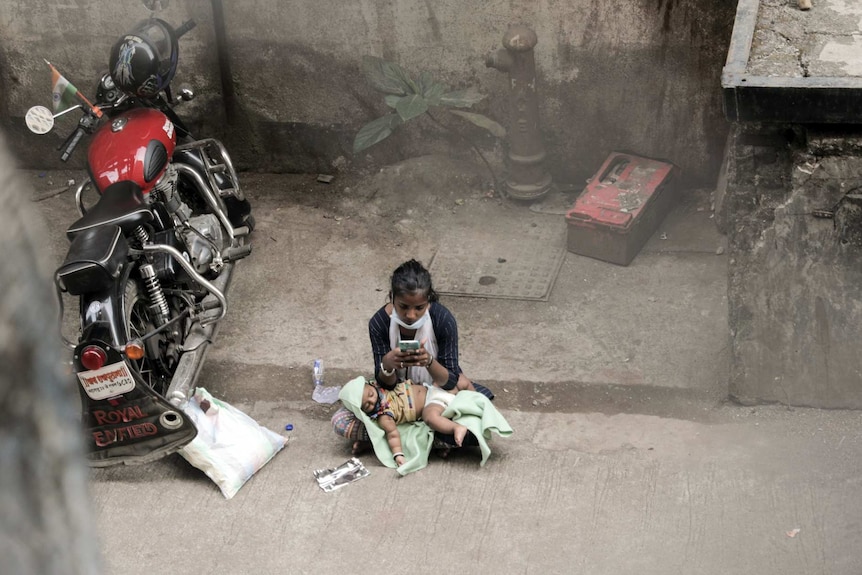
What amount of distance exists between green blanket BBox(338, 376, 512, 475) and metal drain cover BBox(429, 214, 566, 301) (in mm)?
1427

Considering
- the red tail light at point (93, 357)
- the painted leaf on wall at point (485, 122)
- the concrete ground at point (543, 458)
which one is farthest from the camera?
the painted leaf on wall at point (485, 122)

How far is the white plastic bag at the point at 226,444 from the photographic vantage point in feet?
13.5

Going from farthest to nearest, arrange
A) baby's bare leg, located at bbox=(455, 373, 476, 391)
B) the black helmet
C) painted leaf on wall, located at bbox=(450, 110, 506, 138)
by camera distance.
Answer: painted leaf on wall, located at bbox=(450, 110, 506, 138) → the black helmet → baby's bare leg, located at bbox=(455, 373, 476, 391)

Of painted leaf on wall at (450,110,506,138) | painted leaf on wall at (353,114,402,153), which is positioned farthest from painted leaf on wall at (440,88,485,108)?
painted leaf on wall at (353,114,402,153)

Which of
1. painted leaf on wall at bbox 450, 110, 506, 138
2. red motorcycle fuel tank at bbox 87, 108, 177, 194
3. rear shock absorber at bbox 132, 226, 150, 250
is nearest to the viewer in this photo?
rear shock absorber at bbox 132, 226, 150, 250

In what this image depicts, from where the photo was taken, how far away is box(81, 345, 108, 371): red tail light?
3.88 m

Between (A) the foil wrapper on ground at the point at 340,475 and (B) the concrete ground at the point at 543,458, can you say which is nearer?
(B) the concrete ground at the point at 543,458

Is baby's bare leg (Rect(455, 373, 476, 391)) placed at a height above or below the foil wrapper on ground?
above

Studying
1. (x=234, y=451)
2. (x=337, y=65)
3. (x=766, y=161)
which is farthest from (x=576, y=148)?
(x=234, y=451)

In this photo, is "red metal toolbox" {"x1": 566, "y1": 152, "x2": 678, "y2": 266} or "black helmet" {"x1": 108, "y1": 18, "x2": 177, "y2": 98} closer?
"black helmet" {"x1": 108, "y1": 18, "x2": 177, "y2": 98}

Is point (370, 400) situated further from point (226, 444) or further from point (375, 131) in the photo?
point (375, 131)

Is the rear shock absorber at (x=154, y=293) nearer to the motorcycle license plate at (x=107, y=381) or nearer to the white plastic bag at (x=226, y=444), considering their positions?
the white plastic bag at (x=226, y=444)

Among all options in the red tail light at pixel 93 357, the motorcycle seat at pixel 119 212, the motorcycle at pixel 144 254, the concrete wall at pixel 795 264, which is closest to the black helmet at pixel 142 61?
the motorcycle at pixel 144 254

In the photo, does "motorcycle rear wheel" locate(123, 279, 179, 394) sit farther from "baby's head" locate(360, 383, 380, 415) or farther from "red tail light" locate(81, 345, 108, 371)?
"baby's head" locate(360, 383, 380, 415)
